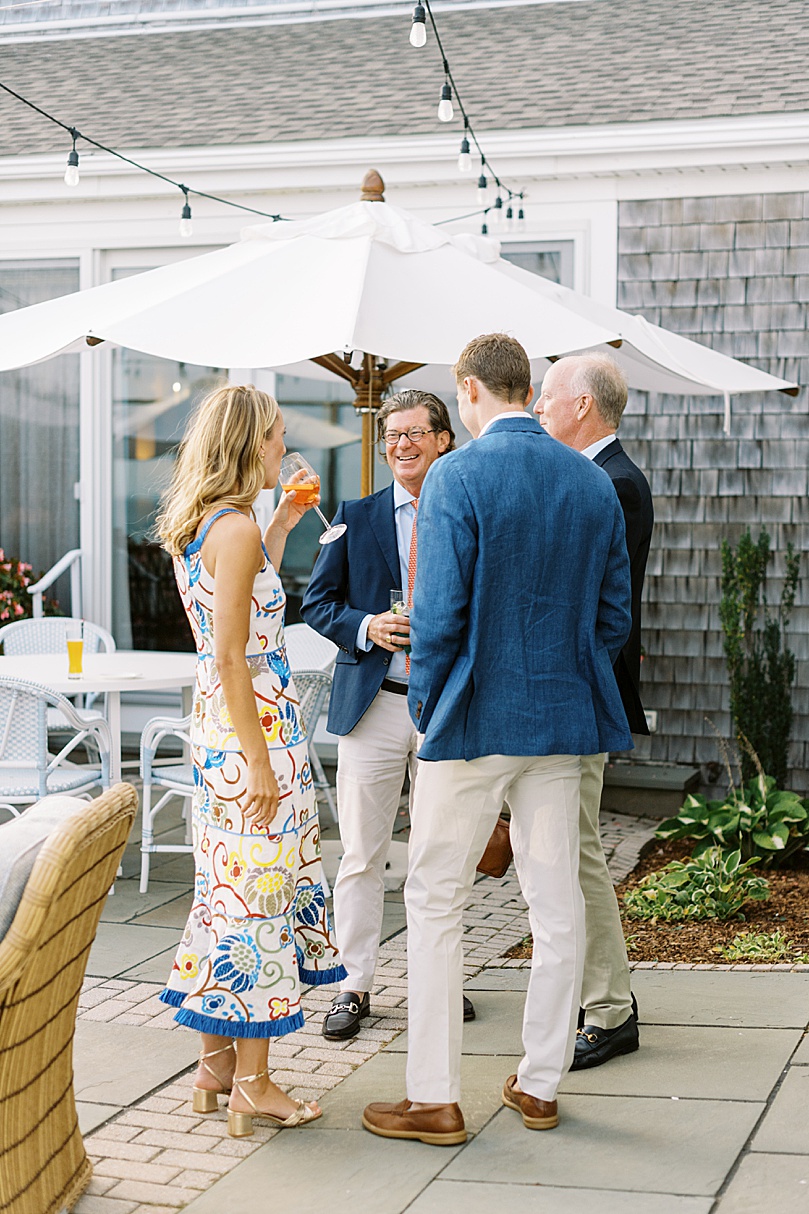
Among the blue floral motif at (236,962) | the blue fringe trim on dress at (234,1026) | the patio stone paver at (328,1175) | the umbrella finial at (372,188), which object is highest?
the umbrella finial at (372,188)

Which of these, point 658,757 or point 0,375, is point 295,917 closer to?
point 658,757

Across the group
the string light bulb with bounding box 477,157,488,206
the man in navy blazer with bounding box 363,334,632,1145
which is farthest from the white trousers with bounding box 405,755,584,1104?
the string light bulb with bounding box 477,157,488,206

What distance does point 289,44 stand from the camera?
9570 millimetres

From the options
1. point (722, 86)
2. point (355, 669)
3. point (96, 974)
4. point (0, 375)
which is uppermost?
point (722, 86)

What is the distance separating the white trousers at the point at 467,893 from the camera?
9.89 ft

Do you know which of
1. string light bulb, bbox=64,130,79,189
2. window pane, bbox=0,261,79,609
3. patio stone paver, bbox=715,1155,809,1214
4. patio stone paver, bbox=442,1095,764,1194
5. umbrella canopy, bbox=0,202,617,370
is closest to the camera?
patio stone paver, bbox=715,1155,809,1214

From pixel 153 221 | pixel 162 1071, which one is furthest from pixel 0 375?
pixel 162 1071

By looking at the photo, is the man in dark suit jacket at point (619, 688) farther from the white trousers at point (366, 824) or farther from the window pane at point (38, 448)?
the window pane at point (38, 448)

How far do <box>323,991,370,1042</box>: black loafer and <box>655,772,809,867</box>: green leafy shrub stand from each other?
223 centimetres

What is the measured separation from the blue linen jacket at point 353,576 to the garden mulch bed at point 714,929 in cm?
130

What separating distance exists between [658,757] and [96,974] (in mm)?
3757

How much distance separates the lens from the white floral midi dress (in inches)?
123

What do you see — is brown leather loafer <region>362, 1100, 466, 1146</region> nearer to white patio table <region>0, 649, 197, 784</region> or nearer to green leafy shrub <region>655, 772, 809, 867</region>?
white patio table <region>0, 649, 197, 784</region>

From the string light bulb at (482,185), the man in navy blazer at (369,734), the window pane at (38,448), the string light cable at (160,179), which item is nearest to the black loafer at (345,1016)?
the man in navy blazer at (369,734)
